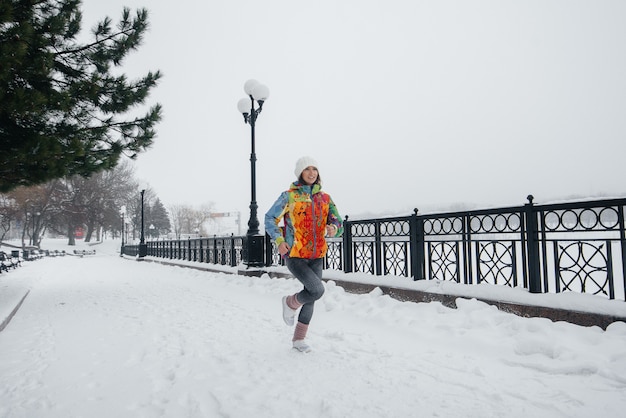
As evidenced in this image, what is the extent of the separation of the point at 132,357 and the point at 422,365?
283 cm

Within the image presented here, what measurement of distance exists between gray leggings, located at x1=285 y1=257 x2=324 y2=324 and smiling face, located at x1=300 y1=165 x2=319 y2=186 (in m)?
0.79

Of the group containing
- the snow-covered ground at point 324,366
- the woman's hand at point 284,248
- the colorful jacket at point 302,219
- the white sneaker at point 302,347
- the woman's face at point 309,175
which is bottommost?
the snow-covered ground at point 324,366

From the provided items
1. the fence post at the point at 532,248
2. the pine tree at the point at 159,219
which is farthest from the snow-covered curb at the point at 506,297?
the pine tree at the point at 159,219

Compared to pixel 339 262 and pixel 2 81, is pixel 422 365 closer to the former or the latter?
pixel 339 262

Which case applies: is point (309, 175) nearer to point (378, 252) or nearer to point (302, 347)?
point (302, 347)

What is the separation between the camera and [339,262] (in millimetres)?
8602

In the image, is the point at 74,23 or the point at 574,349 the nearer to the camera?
the point at 574,349

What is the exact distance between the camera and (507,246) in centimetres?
549

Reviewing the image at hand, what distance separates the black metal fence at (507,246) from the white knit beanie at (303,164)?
309 centimetres

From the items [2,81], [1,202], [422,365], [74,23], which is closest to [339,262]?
[422,365]

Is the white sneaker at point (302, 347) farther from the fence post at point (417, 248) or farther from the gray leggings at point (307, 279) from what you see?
the fence post at point (417, 248)

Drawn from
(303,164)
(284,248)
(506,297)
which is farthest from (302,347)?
(506,297)

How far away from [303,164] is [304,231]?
A: 2.26 ft

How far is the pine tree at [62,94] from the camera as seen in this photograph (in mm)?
6338
